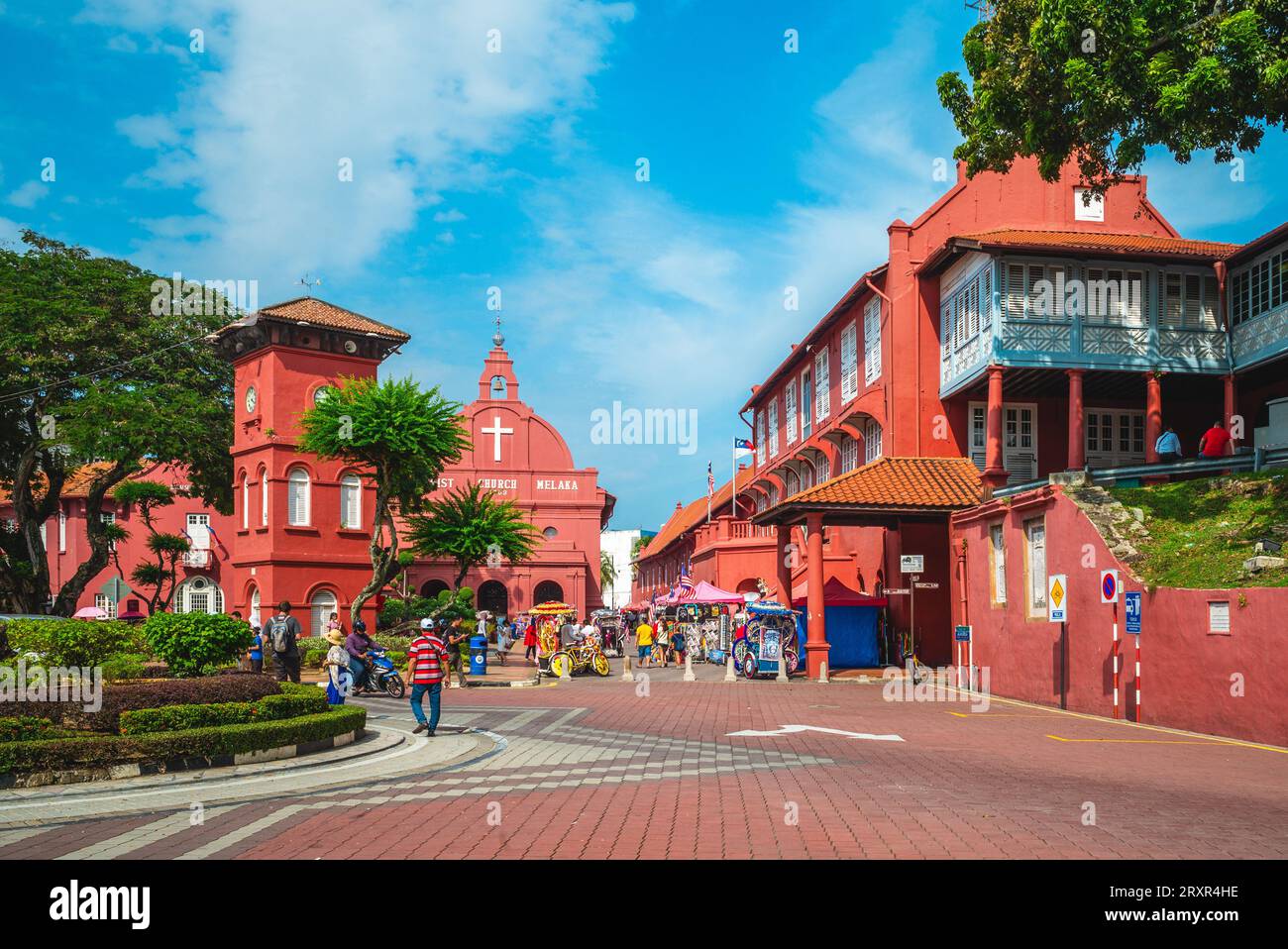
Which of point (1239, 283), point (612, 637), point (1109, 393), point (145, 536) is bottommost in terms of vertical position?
point (612, 637)

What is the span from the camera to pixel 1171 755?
13.4 meters

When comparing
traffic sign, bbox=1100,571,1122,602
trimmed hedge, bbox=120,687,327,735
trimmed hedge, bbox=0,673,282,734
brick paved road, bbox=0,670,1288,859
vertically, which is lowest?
brick paved road, bbox=0,670,1288,859

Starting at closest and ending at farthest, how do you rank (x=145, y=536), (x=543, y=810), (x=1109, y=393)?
(x=543, y=810) → (x=1109, y=393) → (x=145, y=536)

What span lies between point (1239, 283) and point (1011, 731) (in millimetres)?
18292

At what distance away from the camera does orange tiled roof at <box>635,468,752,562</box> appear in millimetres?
62891

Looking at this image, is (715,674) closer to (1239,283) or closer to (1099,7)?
(1239,283)

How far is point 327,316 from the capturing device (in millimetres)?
40625

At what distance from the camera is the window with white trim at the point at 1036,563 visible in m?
21.6

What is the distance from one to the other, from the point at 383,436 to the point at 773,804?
2656 centimetres

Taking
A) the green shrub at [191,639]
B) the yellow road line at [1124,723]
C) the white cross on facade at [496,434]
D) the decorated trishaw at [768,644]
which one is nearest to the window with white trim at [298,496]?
the decorated trishaw at [768,644]

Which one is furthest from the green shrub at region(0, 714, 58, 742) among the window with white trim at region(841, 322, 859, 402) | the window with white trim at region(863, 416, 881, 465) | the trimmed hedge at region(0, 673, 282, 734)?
the window with white trim at region(841, 322, 859, 402)

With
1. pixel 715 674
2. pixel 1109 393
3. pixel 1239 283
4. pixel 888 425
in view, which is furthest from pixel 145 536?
pixel 1239 283

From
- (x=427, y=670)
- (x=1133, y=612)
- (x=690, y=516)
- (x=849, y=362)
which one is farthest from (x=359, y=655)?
(x=690, y=516)

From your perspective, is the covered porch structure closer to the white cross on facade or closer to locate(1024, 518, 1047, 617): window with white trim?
locate(1024, 518, 1047, 617): window with white trim
